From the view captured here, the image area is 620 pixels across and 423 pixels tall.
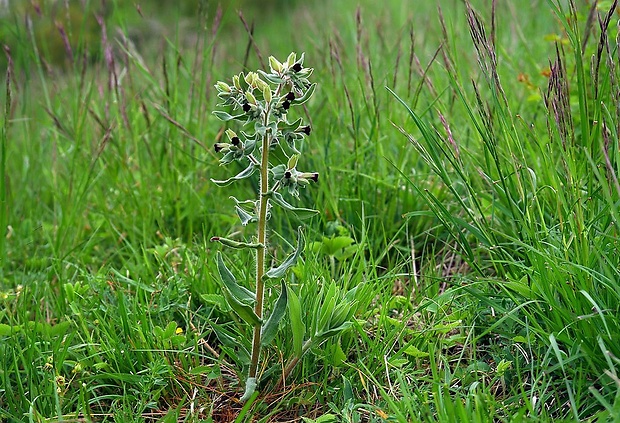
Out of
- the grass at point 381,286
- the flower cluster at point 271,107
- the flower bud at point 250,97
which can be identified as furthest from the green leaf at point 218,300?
the flower bud at point 250,97

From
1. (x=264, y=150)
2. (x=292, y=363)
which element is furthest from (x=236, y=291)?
(x=264, y=150)

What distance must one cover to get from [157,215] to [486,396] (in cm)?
165

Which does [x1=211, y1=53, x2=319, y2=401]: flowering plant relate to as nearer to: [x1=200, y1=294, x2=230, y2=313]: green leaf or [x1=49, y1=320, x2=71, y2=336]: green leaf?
[x1=200, y1=294, x2=230, y2=313]: green leaf

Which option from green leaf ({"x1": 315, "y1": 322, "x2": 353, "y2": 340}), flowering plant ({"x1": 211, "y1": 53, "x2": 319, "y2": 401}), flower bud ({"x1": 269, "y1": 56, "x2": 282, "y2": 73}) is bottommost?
green leaf ({"x1": 315, "y1": 322, "x2": 353, "y2": 340})

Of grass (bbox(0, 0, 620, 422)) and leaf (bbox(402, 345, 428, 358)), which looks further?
leaf (bbox(402, 345, 428, 358))

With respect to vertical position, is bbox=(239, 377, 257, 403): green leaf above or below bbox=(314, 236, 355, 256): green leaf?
below

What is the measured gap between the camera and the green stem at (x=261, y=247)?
1.65 meters

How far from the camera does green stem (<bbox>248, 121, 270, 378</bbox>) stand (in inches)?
65.1

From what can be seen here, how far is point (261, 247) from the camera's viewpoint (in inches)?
65.7

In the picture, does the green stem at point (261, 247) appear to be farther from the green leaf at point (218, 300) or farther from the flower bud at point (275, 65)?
the green leaf at point (218, 300)

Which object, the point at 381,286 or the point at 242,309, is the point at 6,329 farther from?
the point at 381,286

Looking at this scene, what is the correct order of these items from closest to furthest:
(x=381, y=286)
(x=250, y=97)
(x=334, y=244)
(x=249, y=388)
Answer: (x=250, y=97) < (x=249, y=388) < (x=381, y=286) < (x=334, y=244)

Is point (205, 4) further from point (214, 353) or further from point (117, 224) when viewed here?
point (214, 353)

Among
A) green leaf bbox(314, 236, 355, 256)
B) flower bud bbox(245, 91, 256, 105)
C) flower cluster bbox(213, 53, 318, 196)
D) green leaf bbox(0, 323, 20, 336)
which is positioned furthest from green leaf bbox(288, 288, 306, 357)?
green leaf bbox(0, 323, 20, 336)
